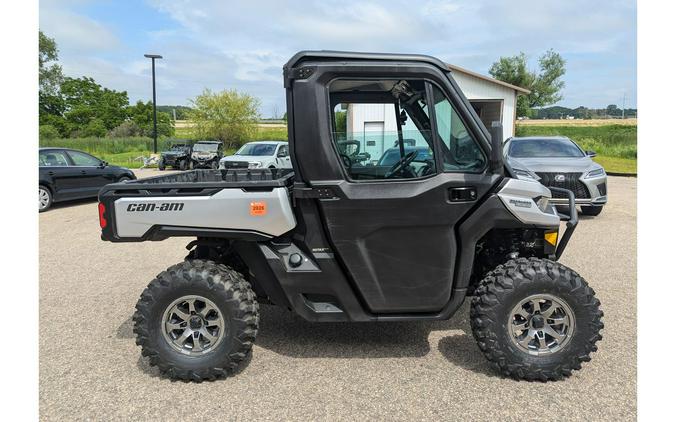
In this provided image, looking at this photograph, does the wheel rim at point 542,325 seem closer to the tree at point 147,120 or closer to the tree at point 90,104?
the tree at point 147,120

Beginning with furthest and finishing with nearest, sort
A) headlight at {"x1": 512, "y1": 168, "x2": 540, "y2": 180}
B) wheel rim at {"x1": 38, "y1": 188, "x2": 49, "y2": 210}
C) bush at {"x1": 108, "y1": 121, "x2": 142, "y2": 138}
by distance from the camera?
bush at {"x1": 108, "y1": 121, "x2": 142, "y2": 138}
wheel rim at {"x1": 38, "y1": 188, "x2": 49, "y2": 210}
headlight at {"x1": 512, "y1": 168, "x2": 540, "y2": 180}

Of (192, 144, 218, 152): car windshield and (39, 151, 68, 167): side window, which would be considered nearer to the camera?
(39, 151, 68, 167): side window

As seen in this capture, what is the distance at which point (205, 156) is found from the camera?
22500 millimetres

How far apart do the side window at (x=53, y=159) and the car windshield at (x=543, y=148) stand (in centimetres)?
1106

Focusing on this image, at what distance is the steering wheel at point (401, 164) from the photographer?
306 cm

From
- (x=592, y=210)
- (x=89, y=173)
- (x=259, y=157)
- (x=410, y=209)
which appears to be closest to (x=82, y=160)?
(x=89, y=173)

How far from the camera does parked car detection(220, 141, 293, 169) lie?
14352mm

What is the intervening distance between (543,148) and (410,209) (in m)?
7.74

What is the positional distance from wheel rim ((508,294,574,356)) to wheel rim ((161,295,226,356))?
6.96ft

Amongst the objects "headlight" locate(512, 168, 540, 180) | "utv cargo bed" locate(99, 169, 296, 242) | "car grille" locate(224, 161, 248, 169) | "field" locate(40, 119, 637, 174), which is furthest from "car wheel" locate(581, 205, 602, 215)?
"field" locate(40, 119, 637, 174)

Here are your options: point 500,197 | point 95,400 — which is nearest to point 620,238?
point 500,197

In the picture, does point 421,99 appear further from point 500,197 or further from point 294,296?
point 294,296

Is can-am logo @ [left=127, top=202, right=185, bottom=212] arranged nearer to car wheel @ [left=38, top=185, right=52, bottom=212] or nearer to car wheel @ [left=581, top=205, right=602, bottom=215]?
car wheel @ [left=581, top=205, right=602, bottom=215]

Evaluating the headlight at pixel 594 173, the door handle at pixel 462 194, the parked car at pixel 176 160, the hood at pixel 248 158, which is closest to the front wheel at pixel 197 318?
the door handle at pixel 462 194
